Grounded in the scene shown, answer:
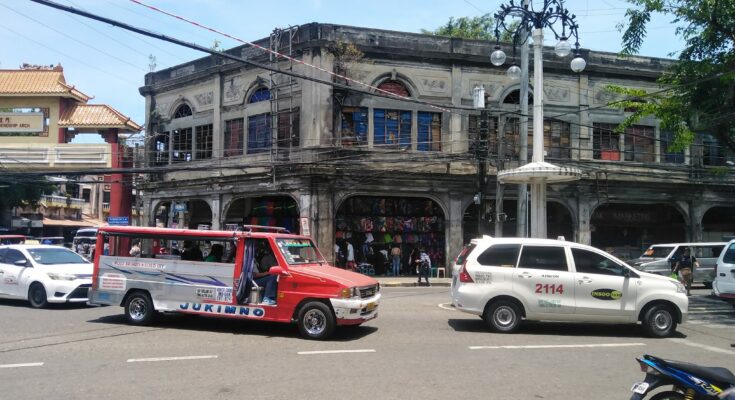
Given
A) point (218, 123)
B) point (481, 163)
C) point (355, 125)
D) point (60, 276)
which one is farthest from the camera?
point (218, 123)

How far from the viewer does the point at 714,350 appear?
973 cm

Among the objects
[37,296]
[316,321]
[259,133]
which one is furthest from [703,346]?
[259,133]

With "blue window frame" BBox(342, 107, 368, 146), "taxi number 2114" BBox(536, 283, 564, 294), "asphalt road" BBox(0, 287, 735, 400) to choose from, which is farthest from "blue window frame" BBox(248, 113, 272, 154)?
"taxi number 2114" BBox(536, 283, 564, 294)

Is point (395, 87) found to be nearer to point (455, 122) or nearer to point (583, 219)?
point (455, 122)

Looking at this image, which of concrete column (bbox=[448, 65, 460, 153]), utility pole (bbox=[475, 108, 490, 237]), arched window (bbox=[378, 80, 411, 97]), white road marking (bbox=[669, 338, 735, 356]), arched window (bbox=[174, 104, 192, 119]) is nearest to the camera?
white road marking (bbox=[669, 338, 735, 356])

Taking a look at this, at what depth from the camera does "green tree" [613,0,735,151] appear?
1543 cm

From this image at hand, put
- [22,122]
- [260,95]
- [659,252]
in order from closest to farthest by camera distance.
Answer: [659,252] → [260,95] → [22,122]

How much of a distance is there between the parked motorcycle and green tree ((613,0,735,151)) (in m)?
12.1

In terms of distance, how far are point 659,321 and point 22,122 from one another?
34.7 metres

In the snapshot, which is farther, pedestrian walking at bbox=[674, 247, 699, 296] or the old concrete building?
the old concrete building

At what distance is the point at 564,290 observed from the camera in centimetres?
1083

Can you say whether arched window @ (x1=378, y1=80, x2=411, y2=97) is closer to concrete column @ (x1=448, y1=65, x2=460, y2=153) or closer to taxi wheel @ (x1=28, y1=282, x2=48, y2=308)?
concrete column @ (x1=448, y1=65, x2=460, y2=153)

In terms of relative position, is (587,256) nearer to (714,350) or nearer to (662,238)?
(714,350)

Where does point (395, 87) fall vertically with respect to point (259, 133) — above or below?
above
